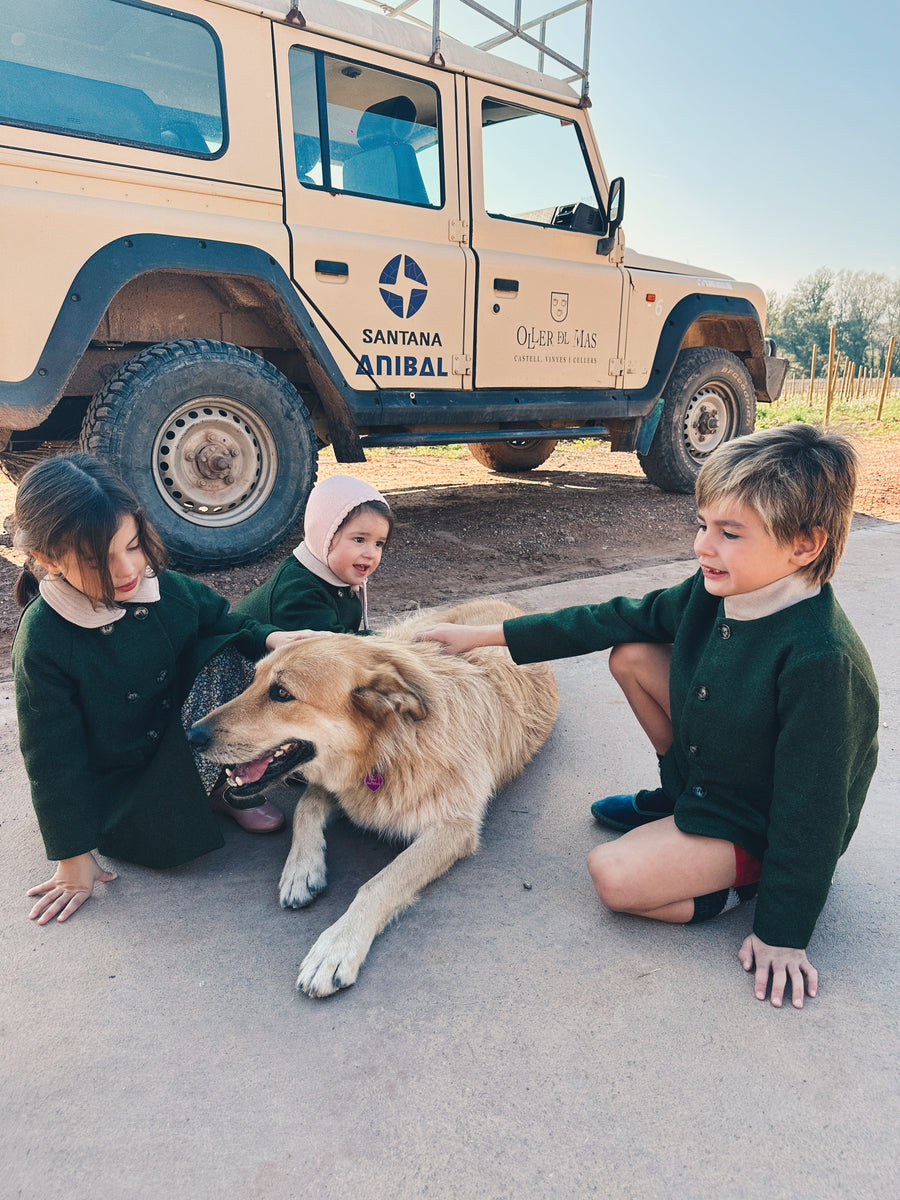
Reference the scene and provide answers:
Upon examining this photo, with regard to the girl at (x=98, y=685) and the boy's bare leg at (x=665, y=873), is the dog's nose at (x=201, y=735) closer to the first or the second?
the girl at (x=98, y=685)

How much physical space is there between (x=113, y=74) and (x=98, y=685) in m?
3.76

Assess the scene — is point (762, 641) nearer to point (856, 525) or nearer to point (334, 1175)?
Answer: point (334, 1175)

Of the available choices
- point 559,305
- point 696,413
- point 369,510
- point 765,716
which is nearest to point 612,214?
point 559,305

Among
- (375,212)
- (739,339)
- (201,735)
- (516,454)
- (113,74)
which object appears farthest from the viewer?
(516,454)

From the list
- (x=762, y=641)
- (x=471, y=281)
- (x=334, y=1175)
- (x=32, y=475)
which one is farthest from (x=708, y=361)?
(x=334, y=1175)

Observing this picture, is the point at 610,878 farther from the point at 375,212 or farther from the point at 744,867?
the point at 375,212

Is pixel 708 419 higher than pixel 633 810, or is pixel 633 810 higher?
pixel 708 419

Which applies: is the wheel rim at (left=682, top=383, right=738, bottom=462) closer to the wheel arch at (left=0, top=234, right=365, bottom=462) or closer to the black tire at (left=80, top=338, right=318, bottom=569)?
the wheel arch at (left=0, top=234, right=365, bottom=462)

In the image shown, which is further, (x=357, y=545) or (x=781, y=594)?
(x=357, y=545)

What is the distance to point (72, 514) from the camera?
Result: 6.85ft

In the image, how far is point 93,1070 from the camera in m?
1.66

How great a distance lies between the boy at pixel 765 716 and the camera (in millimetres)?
1876

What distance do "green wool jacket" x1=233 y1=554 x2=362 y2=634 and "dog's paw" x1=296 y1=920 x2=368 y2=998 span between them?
115 centimetres

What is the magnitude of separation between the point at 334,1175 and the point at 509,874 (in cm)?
105
